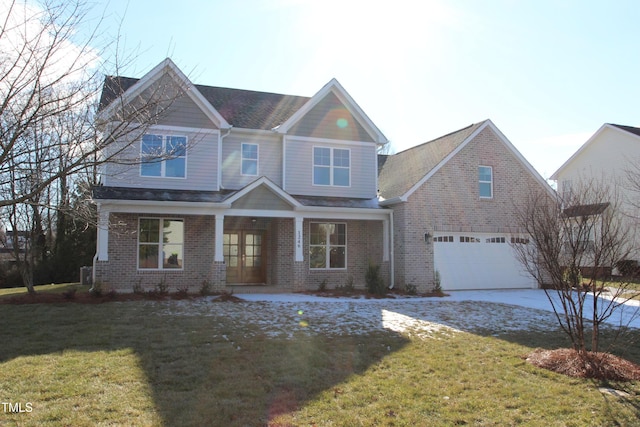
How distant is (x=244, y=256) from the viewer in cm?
1883

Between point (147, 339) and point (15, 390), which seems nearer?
point (15, 390)

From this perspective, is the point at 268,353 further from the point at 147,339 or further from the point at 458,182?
the point at 458,182

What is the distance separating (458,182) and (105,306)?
12.4 meters

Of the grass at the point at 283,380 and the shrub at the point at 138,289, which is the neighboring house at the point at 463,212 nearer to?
the grass at the point at 283,380

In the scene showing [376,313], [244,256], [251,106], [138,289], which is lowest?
[376,313]

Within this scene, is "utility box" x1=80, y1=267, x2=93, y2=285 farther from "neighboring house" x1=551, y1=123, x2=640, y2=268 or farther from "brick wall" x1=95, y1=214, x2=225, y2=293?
"neighboring house" x1=551, y1=123, x2=640, y2=268

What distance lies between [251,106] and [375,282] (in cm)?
891

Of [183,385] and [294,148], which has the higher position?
[294,148]

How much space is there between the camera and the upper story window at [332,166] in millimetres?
18859

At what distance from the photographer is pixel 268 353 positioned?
7645mm

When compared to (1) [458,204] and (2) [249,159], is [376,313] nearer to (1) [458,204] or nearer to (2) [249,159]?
(1) [458,204]

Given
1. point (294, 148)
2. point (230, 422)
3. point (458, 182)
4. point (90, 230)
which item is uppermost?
point (294, 148)

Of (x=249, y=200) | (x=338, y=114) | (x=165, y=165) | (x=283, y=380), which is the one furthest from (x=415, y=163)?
(x=283, y=380)

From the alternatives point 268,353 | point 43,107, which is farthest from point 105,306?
point 43,107
